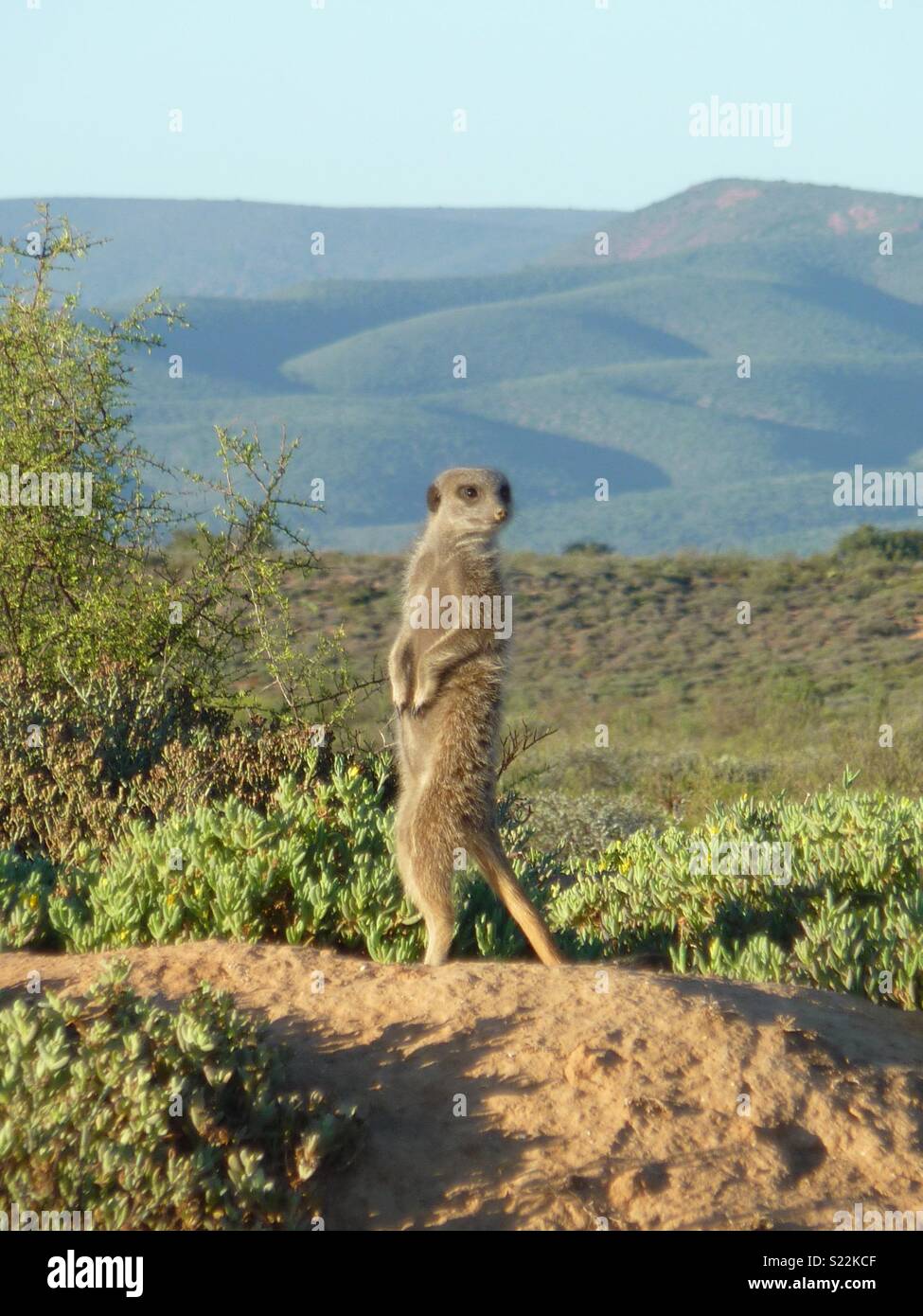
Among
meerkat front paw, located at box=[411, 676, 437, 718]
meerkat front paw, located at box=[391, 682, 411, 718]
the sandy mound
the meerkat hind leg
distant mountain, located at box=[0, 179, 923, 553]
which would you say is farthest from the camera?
distant mountain, located at box=[0, 179, 923, 553]

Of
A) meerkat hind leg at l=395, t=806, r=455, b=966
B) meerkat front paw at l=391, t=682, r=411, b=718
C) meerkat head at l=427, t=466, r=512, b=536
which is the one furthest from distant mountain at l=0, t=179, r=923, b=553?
meerkat hind leg at l=395, t=806, r=455, b=966

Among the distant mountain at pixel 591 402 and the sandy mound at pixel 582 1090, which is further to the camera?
the distant mountain at pixel 591 402

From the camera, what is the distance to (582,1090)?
434 cm

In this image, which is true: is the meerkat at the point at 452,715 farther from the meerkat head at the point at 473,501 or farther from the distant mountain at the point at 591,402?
the distant mountain at the point at 591,402

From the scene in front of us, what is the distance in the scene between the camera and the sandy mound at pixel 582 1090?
4.03 meters

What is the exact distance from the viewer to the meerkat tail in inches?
205

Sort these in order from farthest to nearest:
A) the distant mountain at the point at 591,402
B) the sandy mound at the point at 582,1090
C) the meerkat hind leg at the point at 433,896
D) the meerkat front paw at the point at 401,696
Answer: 1. the distant mountain at the point at 591,402
2. the meerkat front paw at the point at 401,696
3. the meerkat hind leg at the point at 433,896
4. the sandy mound at the point at 582,1090

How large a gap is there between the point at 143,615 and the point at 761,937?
535 cm

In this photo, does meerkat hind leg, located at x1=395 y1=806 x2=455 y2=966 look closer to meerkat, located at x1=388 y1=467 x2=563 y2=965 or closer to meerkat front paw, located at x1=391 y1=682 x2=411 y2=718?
meerkat, located at x1=388 y1=467 x2=563 y2=965

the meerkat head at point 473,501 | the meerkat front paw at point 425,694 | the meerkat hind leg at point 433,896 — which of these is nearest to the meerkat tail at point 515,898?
the meerkat hind leg at point 433,896

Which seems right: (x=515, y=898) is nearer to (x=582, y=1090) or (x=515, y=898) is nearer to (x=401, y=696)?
(x=401, y=696)

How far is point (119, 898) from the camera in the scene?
570 centimetres

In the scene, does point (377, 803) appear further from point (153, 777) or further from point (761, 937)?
point (761, 937)

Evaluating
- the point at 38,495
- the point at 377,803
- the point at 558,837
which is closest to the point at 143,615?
the point at 38,495
